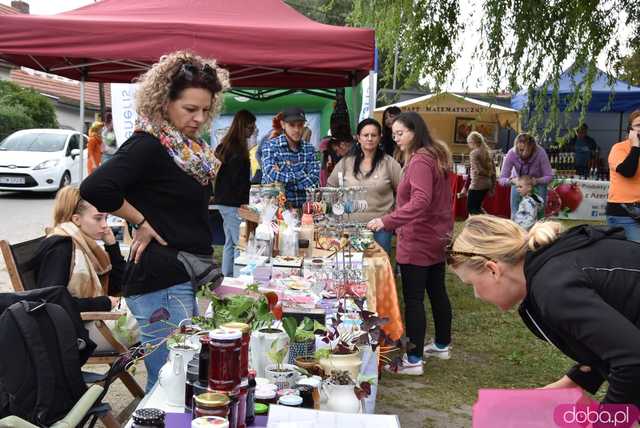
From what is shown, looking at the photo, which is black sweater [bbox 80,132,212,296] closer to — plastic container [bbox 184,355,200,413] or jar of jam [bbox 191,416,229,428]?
plastic container [bbox 184,355,200,413]

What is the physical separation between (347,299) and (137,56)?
2.76 meters

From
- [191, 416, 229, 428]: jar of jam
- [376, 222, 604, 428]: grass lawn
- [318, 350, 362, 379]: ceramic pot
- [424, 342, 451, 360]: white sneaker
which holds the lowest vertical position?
[376, 222, 604, 428]: grass lawn

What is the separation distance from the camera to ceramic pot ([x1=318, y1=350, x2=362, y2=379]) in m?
2.04

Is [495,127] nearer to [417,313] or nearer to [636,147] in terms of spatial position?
[636,147]

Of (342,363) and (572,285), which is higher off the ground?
(572,285)

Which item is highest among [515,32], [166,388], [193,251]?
[515,32]

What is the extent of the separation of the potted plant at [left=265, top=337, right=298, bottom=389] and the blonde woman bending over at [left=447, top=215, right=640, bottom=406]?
0.56 m

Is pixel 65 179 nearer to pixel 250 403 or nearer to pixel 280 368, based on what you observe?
pixel 280 368

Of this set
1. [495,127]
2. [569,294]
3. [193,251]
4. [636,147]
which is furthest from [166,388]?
[495,127]

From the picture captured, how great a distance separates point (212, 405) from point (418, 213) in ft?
9.35

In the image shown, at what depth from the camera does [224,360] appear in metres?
1.62

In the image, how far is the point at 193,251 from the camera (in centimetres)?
267

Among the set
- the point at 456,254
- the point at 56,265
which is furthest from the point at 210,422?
the point at 56,265

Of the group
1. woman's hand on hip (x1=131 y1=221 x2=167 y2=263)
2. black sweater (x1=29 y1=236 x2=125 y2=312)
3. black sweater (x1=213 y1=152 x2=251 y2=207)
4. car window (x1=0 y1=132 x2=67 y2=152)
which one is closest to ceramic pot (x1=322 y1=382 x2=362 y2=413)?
woman's hand on hip (x1=131 y1=221 x2=167 y2=263)
